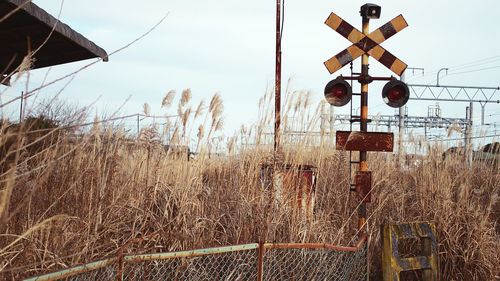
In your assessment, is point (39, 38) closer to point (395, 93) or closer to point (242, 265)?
point (242, 265)

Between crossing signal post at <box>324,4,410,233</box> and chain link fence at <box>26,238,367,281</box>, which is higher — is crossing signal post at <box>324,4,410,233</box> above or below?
above

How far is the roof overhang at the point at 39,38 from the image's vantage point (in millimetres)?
4777

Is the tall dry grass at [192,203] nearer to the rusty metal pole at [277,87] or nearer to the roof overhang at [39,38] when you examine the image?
the rusty metal pole at [277,87]

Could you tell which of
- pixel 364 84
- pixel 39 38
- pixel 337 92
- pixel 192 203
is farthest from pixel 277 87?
pixel 39 38

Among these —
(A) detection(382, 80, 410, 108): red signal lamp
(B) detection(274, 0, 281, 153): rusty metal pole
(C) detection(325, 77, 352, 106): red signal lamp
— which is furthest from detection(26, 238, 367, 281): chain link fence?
(A) detection(382, 80, 410, 108): red signal lamp

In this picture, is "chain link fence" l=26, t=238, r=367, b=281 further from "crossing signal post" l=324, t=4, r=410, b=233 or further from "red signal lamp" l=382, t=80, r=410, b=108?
"red signal lamp" l=382, t=80, r=410, b=108

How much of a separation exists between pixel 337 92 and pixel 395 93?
62 centimetres

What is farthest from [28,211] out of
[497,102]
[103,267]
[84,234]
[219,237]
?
[497,102]

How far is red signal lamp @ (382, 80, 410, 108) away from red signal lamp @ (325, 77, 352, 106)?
40cm

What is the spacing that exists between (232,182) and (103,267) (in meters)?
2.34

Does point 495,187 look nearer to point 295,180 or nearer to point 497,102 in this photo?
point 295,180

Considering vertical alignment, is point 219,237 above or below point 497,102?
below

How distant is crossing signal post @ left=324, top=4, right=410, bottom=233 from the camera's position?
5.41 metres

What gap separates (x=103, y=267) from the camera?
282 centimetres
